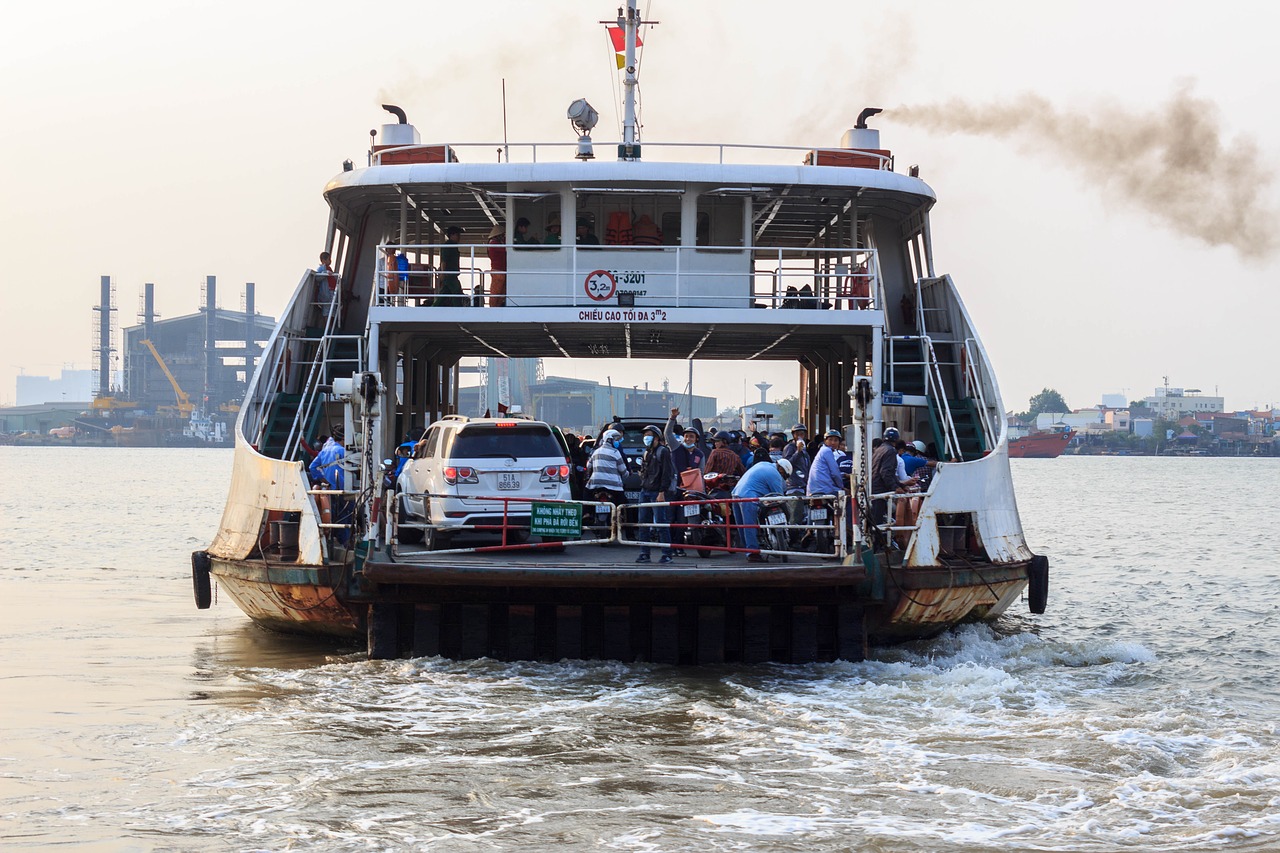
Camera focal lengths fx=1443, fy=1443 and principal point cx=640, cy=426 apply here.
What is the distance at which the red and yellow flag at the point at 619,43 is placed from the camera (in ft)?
66.9

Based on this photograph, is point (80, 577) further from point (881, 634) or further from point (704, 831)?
point (704, 831)

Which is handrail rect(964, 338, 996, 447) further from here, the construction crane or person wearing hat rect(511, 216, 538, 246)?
the construction crane

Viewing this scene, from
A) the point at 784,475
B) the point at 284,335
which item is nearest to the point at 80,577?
the point at 284,335

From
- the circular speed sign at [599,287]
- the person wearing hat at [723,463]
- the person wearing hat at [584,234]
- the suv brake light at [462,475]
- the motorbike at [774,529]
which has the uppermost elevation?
the person wearing hat at [584,234]

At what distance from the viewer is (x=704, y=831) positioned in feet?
31.3

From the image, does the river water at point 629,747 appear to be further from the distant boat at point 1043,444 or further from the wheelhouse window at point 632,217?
the distant boat at point 1043,444

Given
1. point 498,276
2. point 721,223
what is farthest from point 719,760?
point 721,223

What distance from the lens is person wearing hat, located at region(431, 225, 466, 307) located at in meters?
19.3

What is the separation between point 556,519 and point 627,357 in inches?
388

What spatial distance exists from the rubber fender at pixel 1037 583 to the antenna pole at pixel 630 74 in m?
7.82

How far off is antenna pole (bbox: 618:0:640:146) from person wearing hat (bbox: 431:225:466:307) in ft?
9.39

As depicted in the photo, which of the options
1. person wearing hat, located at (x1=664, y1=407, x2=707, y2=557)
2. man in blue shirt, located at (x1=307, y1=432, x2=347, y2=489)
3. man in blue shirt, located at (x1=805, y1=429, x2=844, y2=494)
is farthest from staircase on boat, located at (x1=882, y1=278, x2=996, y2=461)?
man in blue shirt, located at (x1=307, y1=432, x2=347, y2=489)

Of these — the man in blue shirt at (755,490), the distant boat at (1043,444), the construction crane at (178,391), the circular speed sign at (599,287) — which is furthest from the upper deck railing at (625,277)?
the construction crane at (178,391)

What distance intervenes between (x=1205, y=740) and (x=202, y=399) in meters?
197
